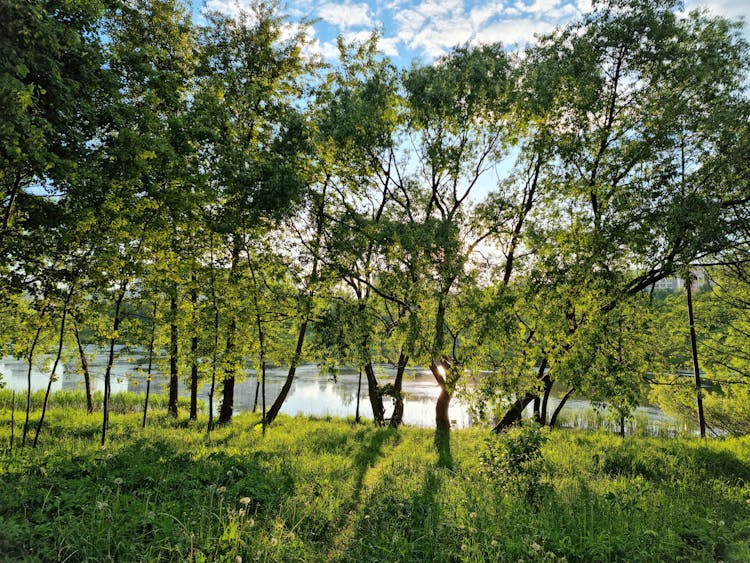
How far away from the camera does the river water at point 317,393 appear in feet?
78.7

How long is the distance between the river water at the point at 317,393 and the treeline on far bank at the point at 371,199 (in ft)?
27.9

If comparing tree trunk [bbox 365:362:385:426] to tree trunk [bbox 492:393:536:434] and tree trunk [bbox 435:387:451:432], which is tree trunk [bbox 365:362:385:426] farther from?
tree trunk [bbox 492:393:536:434]

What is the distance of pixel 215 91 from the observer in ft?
41.1

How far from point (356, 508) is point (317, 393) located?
2933 centimetres

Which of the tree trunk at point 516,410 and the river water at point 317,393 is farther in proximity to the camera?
the river water at point 317,393

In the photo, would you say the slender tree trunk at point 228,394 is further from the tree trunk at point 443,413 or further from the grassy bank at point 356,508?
the tree trunk at point 443,413

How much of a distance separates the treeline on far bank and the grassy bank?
359 centimetres

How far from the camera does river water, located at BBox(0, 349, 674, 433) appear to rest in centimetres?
2400

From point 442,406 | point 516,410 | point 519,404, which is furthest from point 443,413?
point 519,404

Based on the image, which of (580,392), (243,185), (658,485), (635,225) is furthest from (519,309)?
(243,185)

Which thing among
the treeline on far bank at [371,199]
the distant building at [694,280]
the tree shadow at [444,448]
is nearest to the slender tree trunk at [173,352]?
the treeline on far bank at [371,199]

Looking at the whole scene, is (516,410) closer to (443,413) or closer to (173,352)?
(443,413)

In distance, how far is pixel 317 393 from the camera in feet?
113

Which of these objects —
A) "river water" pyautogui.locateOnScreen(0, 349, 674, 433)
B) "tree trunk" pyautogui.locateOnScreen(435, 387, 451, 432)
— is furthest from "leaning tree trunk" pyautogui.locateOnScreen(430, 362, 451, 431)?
"river water" pyautogui.locateOnScreen(0, 349, 674, 433)
